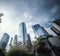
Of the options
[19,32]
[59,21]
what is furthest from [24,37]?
[59,21]

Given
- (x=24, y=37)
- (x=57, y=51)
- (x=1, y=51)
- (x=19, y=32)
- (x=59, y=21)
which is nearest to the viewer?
(x=1, y=51)

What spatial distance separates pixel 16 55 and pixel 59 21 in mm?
38339

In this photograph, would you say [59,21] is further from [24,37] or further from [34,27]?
[24,37]

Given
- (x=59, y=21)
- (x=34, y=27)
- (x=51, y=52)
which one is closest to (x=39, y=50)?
(x=51, y=52)

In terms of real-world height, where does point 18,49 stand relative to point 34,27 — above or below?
below

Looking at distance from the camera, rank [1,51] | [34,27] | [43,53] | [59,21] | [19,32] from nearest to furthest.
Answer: [1,51] → [43,53] → [59,21] → [34,27] → [19,32]

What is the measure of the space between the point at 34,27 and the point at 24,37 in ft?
53.6

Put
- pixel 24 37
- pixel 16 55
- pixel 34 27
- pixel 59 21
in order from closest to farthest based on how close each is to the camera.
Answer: pixel 16 55, pixel 59 21, pixel 34 27, pixel 24 37

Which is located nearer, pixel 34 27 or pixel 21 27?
pixel 34 27

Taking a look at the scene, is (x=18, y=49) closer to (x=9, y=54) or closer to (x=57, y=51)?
(x=9, y=54)

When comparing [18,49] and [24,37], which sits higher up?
[24,37]

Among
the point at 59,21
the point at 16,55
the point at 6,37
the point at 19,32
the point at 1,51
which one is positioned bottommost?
the point at 16,55

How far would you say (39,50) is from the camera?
18.7 metres

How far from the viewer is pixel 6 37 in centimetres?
9319
